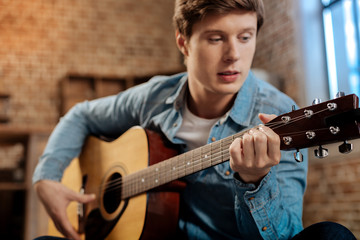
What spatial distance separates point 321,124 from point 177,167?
0.57 meters

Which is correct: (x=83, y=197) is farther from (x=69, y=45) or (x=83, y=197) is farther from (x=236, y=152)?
(x=69, y=45)

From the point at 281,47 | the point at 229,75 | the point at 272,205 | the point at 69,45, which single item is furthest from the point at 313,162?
the point at 69,45

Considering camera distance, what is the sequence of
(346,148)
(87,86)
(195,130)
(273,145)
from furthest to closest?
(87,86) → (195,130) → (273,145) → (346,148)

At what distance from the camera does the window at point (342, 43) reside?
3.61m

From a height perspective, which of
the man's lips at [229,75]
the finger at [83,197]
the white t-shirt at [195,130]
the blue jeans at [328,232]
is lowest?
the blue jeans at [328,232]

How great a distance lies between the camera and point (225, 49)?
4.92 feet

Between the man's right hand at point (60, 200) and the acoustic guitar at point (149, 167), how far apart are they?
0.18ft

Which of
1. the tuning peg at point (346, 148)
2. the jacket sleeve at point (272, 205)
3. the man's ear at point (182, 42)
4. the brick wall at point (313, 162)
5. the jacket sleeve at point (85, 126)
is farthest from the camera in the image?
the brick wall at point (313, 162)

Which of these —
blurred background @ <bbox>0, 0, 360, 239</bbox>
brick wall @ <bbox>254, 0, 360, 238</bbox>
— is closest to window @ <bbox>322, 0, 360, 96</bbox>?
blurred background @ <bbox>0, 0, 360, 239</bbox>

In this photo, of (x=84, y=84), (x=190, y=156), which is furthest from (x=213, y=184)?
(x=84, y=84)

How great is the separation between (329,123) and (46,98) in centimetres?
443

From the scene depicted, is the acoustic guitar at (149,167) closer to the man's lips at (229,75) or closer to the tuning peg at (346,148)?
the tuning peg at (346,148)

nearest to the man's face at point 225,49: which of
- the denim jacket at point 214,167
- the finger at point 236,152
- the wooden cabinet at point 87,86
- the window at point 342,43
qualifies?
the denim jacket at point 214,167

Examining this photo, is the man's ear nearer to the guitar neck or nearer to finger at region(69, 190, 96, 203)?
the guitar neck
